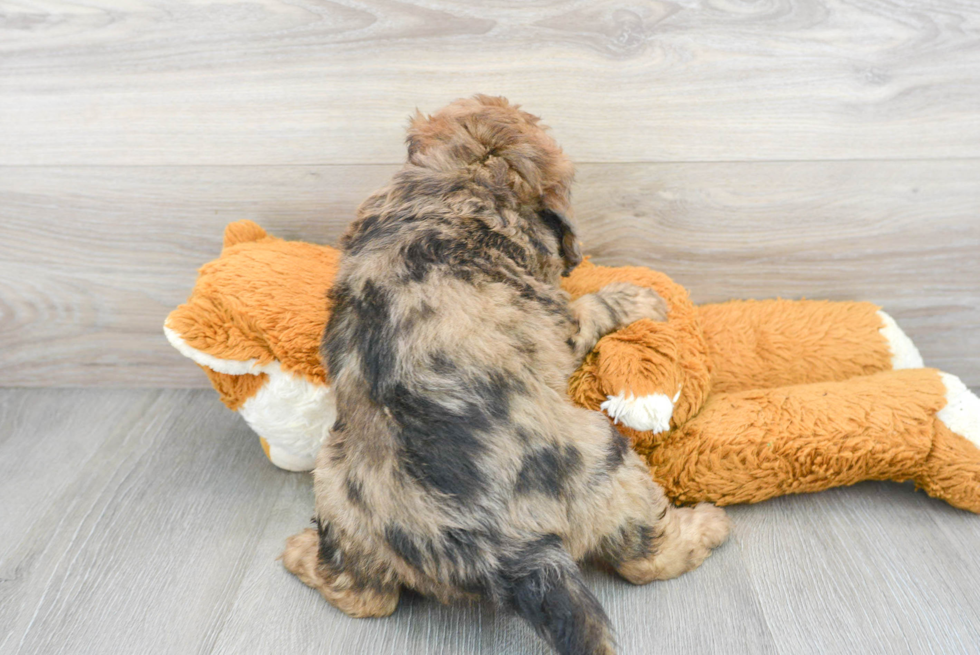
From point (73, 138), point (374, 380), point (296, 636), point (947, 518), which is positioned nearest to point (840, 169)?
point (947, 518)

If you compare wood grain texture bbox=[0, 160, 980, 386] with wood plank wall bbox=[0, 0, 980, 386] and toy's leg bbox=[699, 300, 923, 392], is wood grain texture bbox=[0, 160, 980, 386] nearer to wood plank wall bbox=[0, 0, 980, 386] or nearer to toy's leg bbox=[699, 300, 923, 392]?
wood plank wall bbox=[0, 0, 980, 386]

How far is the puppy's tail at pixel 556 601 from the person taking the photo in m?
1.31

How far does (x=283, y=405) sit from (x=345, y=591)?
559mm

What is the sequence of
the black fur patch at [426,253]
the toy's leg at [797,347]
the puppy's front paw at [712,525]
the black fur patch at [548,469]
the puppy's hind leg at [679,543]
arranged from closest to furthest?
the black fur patch at [548,469]
the black fur patch at [426,253]
the puppy's hind leg at [679,543]
the puppy's front paw at [712,525]
the toy's leg at [797,347]

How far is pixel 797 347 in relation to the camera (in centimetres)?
205

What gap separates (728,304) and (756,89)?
0.63 meters

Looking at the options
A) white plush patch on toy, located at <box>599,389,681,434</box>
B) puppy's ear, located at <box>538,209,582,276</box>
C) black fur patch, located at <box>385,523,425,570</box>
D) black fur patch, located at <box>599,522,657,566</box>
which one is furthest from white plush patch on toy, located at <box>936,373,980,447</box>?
black fur patch, located at <box>385,523,425,570</box>

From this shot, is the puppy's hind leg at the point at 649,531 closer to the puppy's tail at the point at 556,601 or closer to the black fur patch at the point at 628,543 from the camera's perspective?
the black fur patch at the point at 628,543

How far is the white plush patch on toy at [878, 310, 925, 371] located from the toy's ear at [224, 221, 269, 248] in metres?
1.90

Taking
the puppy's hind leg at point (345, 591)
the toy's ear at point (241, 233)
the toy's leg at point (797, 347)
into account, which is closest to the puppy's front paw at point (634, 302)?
the toy's leg at point (797, 347)

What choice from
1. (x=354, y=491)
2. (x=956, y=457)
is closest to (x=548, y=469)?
(x=354, y=491)

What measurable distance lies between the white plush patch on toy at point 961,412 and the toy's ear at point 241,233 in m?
1.99

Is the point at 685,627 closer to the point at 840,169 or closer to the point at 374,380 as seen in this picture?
the point at 374,380

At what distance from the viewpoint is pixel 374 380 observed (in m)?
1.47
